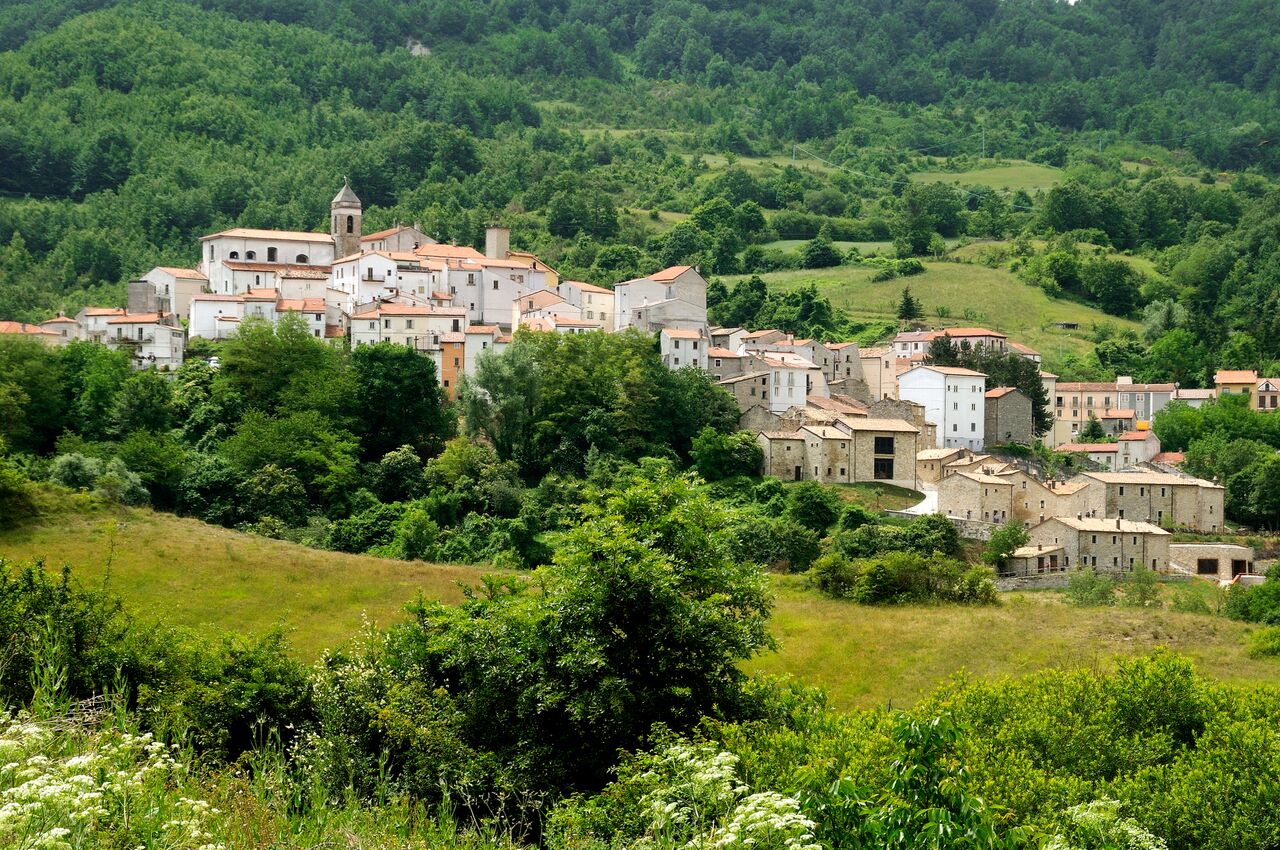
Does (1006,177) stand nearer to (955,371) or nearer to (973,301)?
(973,301)

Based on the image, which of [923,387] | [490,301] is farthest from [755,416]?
[490,301]

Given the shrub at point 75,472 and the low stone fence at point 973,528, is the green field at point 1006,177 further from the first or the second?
the shrub at point 75,472

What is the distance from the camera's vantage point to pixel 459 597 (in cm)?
3384

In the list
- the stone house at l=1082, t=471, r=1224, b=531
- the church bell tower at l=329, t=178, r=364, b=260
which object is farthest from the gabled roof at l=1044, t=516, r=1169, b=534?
the church bell tower at l=329, t=178, r=364, b=260

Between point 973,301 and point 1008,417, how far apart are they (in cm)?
2796

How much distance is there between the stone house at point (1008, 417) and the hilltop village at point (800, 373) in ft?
0.30

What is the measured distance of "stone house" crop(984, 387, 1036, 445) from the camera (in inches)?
2712

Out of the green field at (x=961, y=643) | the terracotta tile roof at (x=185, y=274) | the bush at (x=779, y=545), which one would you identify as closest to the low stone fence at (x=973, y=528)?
the bush at (x=779, y=545)

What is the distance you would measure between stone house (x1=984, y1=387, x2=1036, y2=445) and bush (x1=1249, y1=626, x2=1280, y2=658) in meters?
38.2

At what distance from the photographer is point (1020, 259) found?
106438mm

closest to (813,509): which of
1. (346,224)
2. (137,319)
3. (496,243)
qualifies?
(137,319)

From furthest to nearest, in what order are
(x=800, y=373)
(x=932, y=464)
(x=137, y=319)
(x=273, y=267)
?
(x=273, y=267), (x=800, y=373), (x=137, y=319), (x=932, y=464)

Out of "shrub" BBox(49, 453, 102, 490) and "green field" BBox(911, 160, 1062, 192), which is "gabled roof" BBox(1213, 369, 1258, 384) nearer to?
"shrub" BBox(49, 453, 102, 490)

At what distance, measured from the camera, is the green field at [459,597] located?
29562mm
